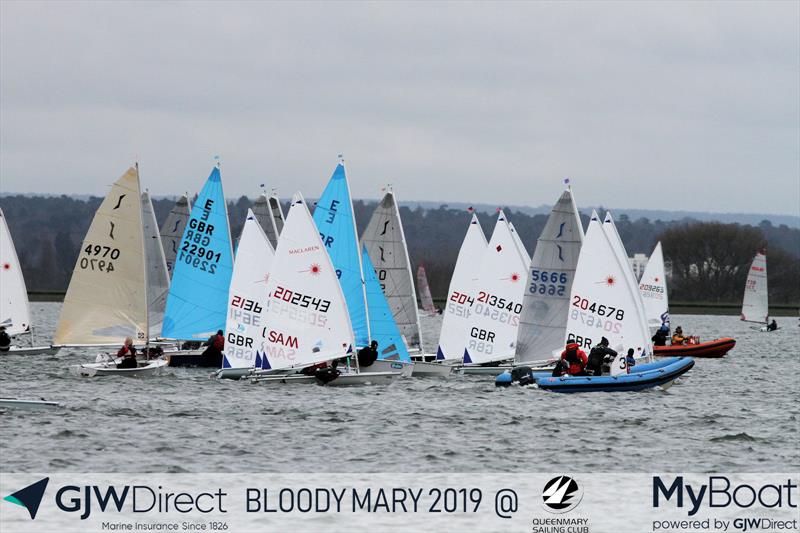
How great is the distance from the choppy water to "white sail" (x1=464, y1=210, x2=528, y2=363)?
202 cm

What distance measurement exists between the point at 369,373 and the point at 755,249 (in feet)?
357

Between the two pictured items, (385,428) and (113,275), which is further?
(113,275)

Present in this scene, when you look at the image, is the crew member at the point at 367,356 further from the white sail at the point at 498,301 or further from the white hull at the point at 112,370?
the white sail at the point at 498,301

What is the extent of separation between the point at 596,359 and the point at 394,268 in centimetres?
856

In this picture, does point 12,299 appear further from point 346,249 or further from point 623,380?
point 623,380

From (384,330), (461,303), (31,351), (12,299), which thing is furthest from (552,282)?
(12,299)

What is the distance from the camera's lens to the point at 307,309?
29.5 metres

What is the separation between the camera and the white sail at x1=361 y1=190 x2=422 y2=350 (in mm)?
36188

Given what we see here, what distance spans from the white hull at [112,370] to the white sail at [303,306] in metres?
3.97

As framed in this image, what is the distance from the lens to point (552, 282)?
3347 cm

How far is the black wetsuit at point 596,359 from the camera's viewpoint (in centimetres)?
2890

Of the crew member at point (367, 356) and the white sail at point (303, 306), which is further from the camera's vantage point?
the crew member at point (367, 356)

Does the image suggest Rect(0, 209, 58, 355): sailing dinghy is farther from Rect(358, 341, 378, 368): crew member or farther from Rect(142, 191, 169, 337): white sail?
Rect(358, 341, 378, 368): crew member

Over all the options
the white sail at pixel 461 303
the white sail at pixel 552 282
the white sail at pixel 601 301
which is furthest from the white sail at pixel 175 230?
the white sail at pixel 601 301
